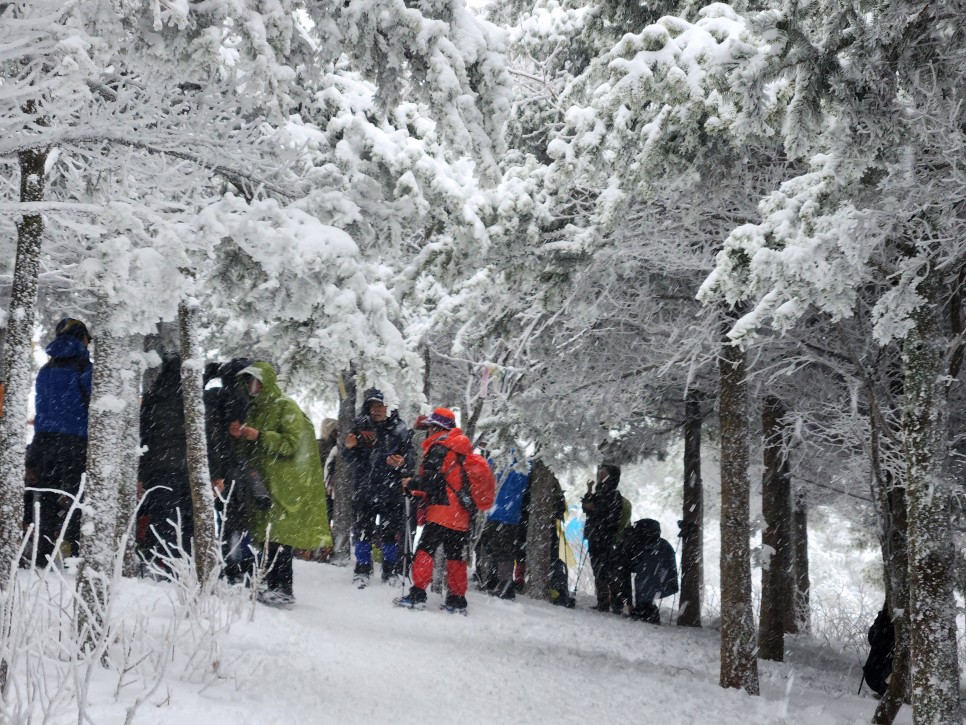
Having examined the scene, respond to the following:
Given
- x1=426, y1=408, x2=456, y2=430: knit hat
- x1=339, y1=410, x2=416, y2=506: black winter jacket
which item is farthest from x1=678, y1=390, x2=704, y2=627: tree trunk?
x1=339, y1=410, x2=416, y2=506: black winter jacket

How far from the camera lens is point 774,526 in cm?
976

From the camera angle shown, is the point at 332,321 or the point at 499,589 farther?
the point at 499,589

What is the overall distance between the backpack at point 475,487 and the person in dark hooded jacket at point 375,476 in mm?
1118

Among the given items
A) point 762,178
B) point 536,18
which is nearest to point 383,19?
point 762,178

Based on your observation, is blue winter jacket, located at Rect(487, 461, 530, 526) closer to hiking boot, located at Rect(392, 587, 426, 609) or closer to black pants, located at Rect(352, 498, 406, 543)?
black pants, located at Rect(352, 498, 406, 543)

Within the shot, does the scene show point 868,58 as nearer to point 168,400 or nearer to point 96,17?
point 96,17

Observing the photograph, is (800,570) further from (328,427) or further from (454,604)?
(454,604)

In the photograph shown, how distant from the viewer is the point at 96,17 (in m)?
4.05

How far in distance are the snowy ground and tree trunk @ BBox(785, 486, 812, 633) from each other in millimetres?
5080

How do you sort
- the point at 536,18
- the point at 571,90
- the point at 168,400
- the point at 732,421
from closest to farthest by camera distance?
1. the point at 571,90
2. the point at 732,421
3. the point at 168,400
4. the point at 536,18

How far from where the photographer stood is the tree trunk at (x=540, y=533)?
12.6 m

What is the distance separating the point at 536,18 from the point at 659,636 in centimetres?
731

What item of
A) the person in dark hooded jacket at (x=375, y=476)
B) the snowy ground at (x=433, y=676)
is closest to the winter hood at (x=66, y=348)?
the snowy ground at (x=433, y=676)

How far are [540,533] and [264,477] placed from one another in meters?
6.26
